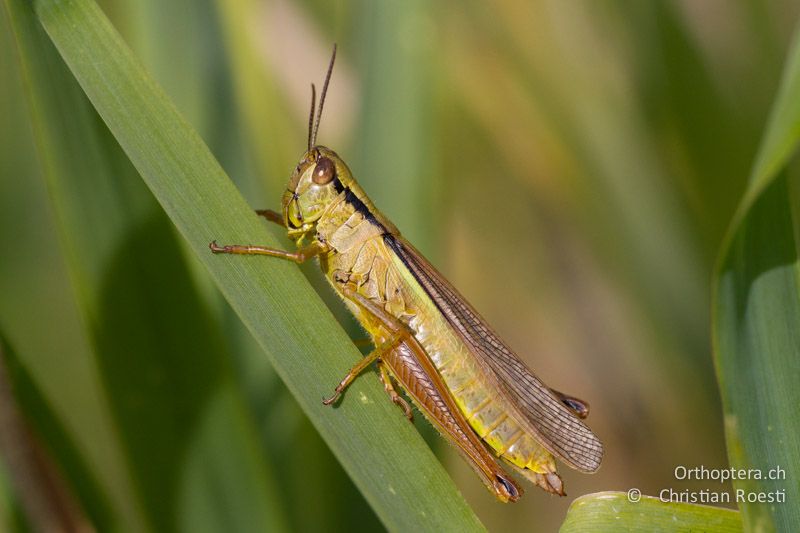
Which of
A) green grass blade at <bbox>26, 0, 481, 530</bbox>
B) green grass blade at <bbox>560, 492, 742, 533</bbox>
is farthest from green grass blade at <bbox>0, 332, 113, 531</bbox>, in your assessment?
green grass blade at <bbox>560, 492, 742, 533</bbox>

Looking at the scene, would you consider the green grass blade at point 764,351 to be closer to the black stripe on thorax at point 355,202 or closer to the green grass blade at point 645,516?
the green grass blade at point 645,516

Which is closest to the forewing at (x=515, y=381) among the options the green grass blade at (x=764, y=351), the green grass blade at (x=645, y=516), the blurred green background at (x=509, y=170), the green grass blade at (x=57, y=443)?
the blurred green background at (x=509, y=170)

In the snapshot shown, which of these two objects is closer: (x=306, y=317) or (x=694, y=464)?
(x=306, y=317)

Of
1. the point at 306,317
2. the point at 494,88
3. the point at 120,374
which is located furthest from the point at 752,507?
the point at 494,88

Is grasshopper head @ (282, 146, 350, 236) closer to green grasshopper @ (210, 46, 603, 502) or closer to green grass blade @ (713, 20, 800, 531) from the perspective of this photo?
green grasshopper @ (210, 46, 603, 502)

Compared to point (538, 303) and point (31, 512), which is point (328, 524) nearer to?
point (31, 512)
